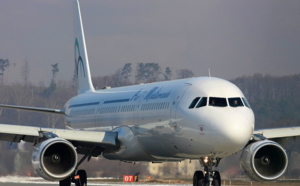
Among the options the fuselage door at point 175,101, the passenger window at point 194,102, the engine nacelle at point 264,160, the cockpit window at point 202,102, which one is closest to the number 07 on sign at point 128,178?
the fuselage door at point 175,101

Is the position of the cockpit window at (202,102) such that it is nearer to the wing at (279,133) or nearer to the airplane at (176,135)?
the airplane at (176,135)

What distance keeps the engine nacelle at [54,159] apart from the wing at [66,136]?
55 cm

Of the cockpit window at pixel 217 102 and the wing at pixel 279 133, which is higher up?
the cockpit window at pixel 217 102

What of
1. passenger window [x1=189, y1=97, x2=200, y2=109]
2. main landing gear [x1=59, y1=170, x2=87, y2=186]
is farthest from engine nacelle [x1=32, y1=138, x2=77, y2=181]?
main landing gear [x1=59, y1=170, x2=87, y2=186]

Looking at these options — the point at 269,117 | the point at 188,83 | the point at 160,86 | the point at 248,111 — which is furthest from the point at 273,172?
the point at 269,117

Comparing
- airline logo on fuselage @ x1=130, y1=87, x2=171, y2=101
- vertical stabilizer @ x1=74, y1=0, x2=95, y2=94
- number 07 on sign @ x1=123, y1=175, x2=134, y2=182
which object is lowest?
number 07 on sign @ x1=123, y1=175, x2=134, y2=182

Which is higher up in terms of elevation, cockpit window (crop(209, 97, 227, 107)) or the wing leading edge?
cockpit window (crop(209, 97, 227, 107))

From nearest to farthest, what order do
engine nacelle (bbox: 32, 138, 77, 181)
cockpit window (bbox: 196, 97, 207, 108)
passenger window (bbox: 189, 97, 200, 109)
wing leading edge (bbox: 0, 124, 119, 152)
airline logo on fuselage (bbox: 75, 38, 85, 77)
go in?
cockpit window (bbox: 196, 97, 207, 108) → passenger window (bbox: 189, 97, 200, 109) → engine nacelle (bbox: 32, 138, 77, 181) → wing leading edge (bbox: 0, 124, 119, 152) → airline logo on fuselage (bbox: 75, 38, 85, 77)

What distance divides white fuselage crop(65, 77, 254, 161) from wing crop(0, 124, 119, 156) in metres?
0.68

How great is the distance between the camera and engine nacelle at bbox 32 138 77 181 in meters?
17.7

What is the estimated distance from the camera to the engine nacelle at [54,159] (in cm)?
1773

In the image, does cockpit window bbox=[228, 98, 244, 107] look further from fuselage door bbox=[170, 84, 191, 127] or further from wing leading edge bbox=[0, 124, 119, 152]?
wing leading edge bbox=[0, 124, 119, 152]

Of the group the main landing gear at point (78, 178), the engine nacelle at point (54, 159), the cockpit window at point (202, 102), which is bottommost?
the main landing gear at point (78, 178)

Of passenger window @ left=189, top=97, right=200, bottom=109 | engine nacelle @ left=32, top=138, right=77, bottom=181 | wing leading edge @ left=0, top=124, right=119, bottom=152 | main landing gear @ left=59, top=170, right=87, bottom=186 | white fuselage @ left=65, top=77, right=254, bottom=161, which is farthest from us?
main landing gear @ left=59, top=170, right=87, bottom=186
